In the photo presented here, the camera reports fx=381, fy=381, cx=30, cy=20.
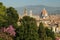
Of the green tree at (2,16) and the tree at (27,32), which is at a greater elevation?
the green tree at (2,16)

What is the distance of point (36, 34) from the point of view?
29.2 m

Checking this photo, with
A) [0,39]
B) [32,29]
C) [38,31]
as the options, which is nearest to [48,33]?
[38,31]

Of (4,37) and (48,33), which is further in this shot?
(48,33)

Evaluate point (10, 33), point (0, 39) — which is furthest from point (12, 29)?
point (0, 39)

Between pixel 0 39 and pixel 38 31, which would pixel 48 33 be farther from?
pixel 0 39

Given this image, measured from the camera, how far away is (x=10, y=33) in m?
31.2

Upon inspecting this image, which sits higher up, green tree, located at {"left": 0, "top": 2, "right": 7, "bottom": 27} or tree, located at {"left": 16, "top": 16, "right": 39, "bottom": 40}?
green tree, located at {"left": 0, "top": 2, "right": 7, "bottom": 27}

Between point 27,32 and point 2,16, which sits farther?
point 2,16

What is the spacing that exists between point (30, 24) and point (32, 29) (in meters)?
0.73

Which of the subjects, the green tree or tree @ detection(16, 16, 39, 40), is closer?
tree @ detection(16, 16, 39, 40)

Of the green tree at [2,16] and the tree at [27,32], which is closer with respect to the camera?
the tree at [27,32]

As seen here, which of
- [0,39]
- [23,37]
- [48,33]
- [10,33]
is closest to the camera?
[0,39]

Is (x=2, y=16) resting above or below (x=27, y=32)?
above

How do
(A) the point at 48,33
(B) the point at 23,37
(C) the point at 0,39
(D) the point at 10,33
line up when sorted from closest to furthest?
(C) the point at 0,39 → (B) the point at 23,37 → (D) the point at 10,33 → (A) the point at 48,33
